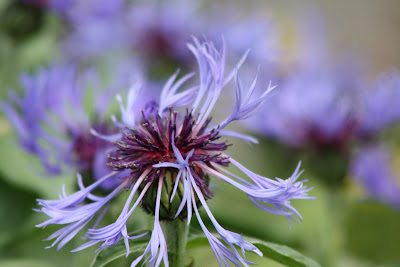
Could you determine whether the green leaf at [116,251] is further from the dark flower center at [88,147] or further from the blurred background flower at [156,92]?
the dark flower center at [88,147]

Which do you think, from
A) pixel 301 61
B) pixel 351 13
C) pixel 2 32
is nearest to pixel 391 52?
pixel 351 13

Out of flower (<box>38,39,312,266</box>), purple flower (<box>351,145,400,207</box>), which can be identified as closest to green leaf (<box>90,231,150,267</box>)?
flower (<box>38,39,312,266</box>)

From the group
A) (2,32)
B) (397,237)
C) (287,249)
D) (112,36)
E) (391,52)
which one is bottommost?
(287,249)

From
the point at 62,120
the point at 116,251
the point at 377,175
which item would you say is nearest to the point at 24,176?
the point at 62,120

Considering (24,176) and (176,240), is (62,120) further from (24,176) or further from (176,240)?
(176,240)

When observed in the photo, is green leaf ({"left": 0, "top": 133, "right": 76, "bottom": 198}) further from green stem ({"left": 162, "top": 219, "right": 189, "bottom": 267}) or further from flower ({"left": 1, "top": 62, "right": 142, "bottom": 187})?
green stem ({"left": 162, "top": 219, "right": 189, "bottom": 267})

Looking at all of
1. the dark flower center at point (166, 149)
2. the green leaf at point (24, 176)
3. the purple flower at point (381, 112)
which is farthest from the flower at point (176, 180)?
the purple flower at point (381, 112)

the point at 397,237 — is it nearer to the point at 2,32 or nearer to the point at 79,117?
the point at 79,117
